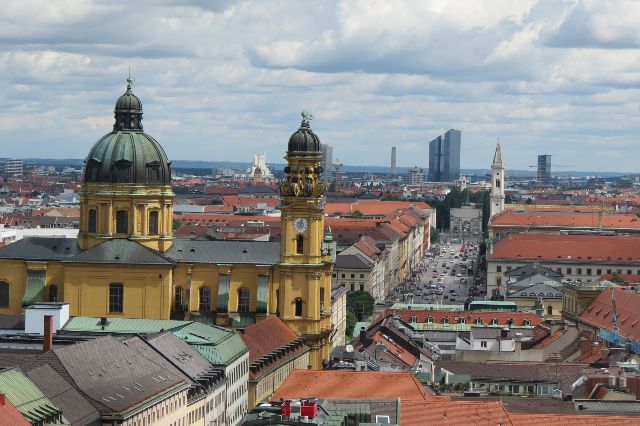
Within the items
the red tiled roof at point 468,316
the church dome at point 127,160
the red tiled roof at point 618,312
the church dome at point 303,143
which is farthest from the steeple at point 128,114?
the red tiled roof at point 618,312

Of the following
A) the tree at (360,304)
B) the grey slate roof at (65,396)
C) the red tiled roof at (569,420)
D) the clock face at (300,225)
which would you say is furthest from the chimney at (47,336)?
the tree at (360,304)

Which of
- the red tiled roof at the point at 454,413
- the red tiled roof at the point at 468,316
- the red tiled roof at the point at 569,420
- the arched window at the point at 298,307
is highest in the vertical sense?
the red tiled roof at the point at 454,413

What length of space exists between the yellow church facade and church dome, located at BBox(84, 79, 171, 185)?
72 mm

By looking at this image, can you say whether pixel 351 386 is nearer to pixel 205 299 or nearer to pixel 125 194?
pixel 205 299

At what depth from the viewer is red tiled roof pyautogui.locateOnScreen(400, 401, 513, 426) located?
→ 73.5m

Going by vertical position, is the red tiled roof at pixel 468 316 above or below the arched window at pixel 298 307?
below

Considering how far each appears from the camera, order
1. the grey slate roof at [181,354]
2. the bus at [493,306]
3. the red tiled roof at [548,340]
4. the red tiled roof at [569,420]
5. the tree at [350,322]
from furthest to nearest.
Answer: the tree at [350,322] → the bus at [493,306] → the red tiled roof at [548,340] → the grey slate roof at [181,354] → the red tiled roof at [569,420]

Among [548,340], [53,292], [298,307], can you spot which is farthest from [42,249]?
[548,340]

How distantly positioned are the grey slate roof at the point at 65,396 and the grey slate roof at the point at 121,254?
44203mm

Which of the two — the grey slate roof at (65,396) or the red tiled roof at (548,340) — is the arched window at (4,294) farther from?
the grey slate roof at (65,396)

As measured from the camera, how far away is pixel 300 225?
409 feet

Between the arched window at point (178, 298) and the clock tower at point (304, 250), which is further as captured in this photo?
the arched window at point (178, 298)

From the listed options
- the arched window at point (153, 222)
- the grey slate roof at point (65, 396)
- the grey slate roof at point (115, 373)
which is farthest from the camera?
the arched window at point (153, 222)

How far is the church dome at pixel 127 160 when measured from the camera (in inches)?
4882
